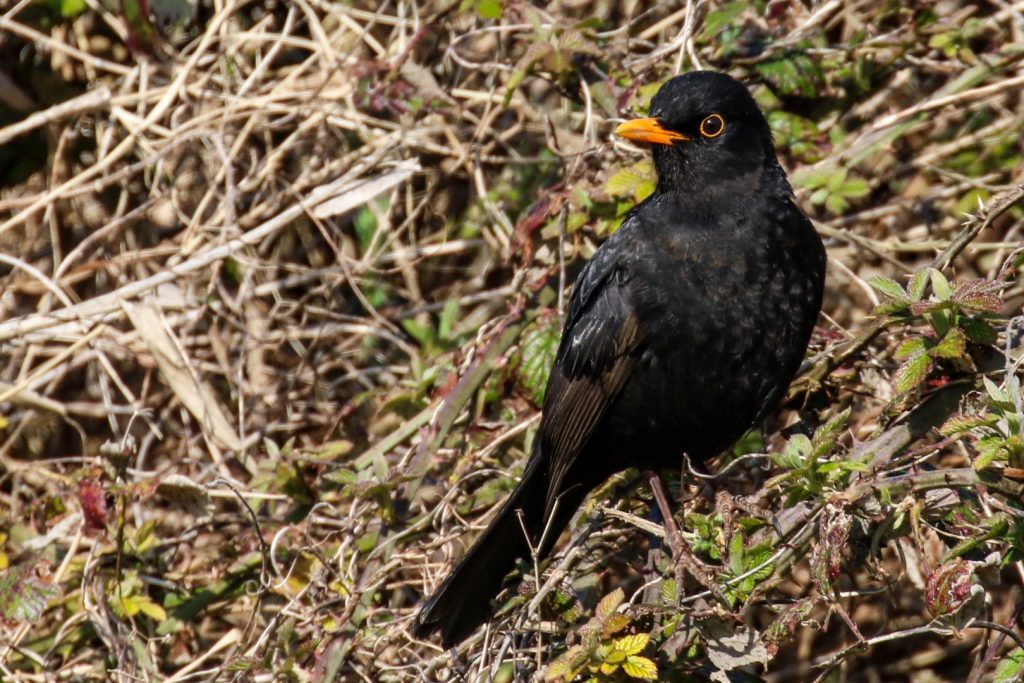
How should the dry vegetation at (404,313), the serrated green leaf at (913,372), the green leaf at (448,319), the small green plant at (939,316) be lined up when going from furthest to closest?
the green leaf at (448,319) → the dry vegetation at (404,313) → the serrated green leaf at (913,372) → the small green plant at (939,316)

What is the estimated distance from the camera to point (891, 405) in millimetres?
3494

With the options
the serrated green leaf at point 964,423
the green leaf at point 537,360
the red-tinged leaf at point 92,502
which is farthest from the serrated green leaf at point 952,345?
the red-tinged leaf at point 92,502

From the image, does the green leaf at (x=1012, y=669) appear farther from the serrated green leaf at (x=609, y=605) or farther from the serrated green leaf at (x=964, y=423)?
the serrated green leaf at (x=609, y=605)

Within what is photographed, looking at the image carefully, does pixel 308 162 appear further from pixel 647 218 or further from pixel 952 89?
pixel 952 89

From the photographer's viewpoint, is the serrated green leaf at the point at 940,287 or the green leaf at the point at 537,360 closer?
the serrated green leaf at the point at 940,287

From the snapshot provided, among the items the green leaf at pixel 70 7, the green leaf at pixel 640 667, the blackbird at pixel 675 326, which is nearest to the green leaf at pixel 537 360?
the blackbird at pixel 675 326

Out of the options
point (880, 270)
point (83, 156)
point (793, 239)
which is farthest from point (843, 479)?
point (83, 156)

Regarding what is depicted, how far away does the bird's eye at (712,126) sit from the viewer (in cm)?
416

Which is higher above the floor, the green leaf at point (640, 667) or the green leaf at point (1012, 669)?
the green leaf at point (640, 667)

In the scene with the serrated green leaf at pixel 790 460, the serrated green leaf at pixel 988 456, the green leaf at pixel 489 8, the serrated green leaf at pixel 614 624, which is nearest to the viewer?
the serrated green leaf at pixel 988 456

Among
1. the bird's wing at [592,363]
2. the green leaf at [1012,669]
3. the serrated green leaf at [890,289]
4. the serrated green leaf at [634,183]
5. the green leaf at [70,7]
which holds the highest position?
the green leaf at [70,7]

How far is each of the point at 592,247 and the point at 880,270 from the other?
125 cm

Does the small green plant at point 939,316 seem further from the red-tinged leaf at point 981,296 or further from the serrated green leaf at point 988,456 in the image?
the serrated green leaf at point 988,456

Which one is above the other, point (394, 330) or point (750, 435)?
point (394, 330)
